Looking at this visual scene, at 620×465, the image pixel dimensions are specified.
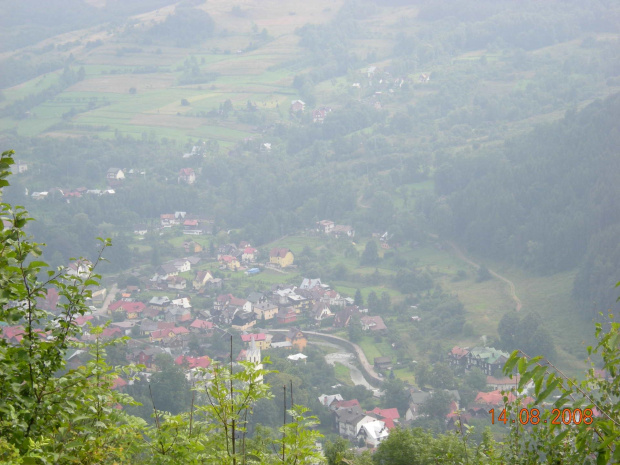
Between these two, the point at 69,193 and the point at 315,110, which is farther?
the point at 315,110

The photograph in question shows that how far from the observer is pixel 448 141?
128 feet

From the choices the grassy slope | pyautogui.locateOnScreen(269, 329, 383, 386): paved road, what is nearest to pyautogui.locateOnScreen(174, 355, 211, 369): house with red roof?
pyautogui.locateOnScreen(269, 329, 383, 386): paved road

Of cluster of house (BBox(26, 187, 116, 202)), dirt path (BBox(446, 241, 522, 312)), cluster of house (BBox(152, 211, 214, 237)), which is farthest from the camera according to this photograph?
cluster of house (BBox(26, 187, 116, 202))

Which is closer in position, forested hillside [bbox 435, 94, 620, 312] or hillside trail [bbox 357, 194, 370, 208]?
forested hillside [bbox 435, 94, 620, 312]

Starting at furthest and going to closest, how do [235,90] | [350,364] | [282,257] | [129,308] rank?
[235,90]
[282,257]
[129,308]
[350,364]

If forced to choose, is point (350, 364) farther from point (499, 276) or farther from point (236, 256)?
point (236, 256)

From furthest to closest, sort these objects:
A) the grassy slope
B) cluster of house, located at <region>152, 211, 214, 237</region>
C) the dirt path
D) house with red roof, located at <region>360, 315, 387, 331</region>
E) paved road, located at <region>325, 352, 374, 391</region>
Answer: cluster of house, located at <region>152, 211, 214, 237</region>, the grassy slope, the dirt path, house with red roof, located at <region>360, 315, 387, 331</region>, paved road, located at <region>325, 352, 374, 391</region>

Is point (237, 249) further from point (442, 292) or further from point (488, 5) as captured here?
point (488, 5)

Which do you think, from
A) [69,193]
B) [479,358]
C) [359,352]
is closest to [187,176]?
[69,193]

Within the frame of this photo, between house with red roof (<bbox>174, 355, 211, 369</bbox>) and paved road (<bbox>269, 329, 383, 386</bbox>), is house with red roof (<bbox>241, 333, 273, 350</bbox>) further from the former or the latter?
house with red roof (<bbox>174, 355, 211, 369</bbox>)

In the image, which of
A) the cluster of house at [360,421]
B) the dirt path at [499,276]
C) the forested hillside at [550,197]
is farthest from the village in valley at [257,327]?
the forested hillside at [550,197]

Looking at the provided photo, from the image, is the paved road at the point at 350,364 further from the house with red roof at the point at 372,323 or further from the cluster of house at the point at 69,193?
the cluster of house at the point at 69,193

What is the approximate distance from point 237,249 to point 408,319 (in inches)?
442

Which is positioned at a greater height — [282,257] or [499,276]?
[282,257]
